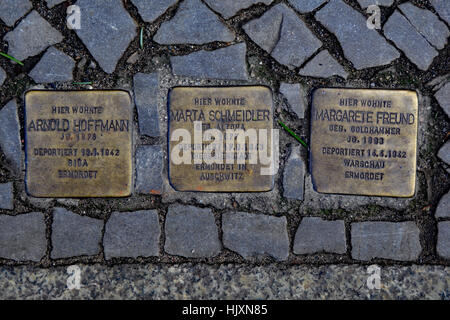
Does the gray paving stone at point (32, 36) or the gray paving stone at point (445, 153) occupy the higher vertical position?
the gray paving stone at point (32, 36)

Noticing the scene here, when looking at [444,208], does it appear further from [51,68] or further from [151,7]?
[51,68]

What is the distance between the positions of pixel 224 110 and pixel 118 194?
2.21ft

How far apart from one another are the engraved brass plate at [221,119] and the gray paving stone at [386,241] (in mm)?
545

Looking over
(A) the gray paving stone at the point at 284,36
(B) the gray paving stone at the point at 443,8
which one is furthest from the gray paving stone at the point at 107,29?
(B) the gray paving stone at the point at 443,8

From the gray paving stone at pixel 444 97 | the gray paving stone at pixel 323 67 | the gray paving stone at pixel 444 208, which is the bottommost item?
the gray paving stone at pixel 444 208

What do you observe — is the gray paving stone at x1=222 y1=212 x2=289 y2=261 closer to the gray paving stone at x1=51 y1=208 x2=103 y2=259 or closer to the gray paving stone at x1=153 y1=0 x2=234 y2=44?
the gray paving stone at x1=51 y1=208 x2=103 y2=259

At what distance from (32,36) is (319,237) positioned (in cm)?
175

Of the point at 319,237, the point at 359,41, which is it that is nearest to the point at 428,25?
the point at 359,41

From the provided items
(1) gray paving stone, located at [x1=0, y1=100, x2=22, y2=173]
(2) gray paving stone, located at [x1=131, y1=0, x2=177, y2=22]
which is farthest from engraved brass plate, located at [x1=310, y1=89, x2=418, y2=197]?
(1) gray paving stone, located at [x1=0, y1=100, x2=22, y2=173]

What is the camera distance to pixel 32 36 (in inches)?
72.3

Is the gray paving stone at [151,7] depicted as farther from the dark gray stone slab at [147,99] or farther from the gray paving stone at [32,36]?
the gray paving stone at [32,36]

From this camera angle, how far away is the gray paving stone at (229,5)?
72.2 inches

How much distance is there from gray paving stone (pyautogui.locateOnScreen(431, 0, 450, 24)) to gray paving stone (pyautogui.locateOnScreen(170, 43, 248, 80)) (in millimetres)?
975
